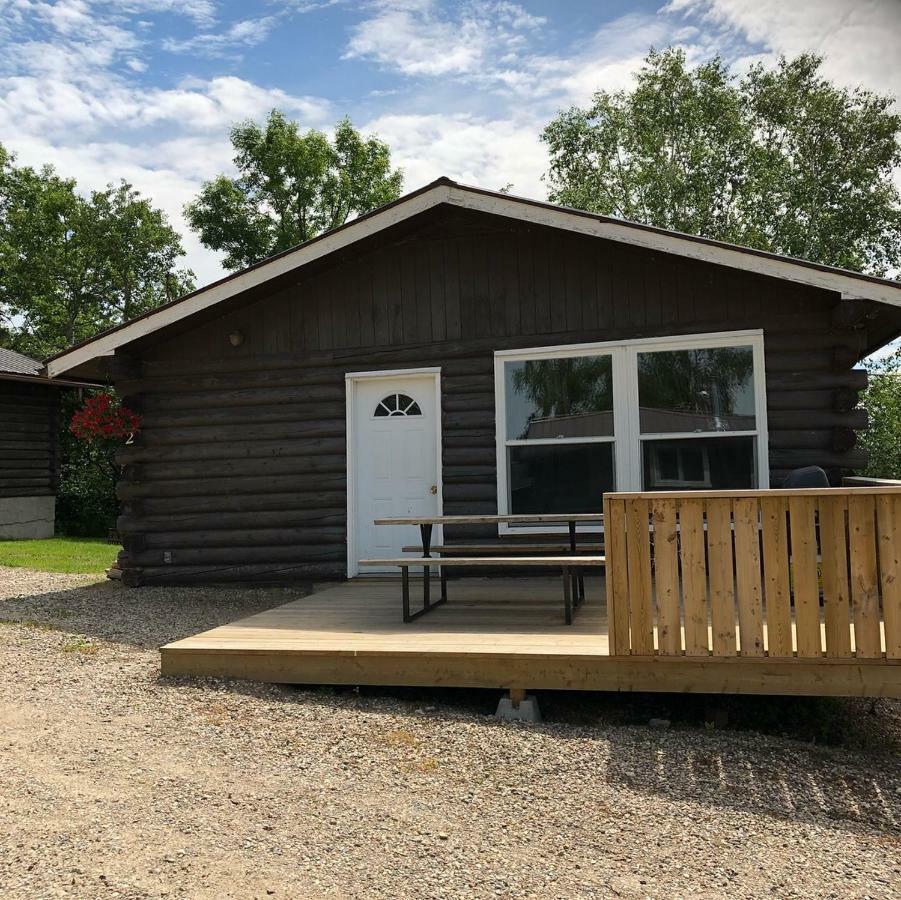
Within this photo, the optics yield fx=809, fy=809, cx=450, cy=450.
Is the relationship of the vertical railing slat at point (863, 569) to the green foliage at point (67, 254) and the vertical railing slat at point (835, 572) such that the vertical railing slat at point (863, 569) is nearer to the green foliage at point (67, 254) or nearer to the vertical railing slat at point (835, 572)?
the vertical railing slat at point (835, 572)

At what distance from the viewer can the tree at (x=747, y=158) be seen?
24.0 metres

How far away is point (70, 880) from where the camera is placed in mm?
2922

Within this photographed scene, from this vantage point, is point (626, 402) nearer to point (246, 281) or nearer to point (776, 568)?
point (776, 568)

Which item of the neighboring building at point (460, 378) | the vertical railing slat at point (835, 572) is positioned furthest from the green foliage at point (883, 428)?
the vertical railing slat at point (835, 572)

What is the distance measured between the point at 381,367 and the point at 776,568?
5.38 metres

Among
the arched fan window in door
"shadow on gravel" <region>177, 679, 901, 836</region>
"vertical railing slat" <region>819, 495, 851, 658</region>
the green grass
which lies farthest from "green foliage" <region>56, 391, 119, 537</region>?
"vertical railing slat" <region>819, 495, 851, 658</region>

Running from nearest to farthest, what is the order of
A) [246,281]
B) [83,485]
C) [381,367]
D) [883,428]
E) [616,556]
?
[616,556] < [246,281] < [381,367] < [83,485] < [883,428]

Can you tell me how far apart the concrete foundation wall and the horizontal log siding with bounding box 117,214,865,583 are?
940cm

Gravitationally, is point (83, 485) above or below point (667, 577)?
above

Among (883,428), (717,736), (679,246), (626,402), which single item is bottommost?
(717,736)

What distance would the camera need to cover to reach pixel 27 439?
58.6 feet

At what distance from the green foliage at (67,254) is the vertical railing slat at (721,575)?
29.2m

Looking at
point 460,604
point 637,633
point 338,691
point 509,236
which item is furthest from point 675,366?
point 338,691

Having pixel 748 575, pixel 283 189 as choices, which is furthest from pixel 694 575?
pixel 283 189
